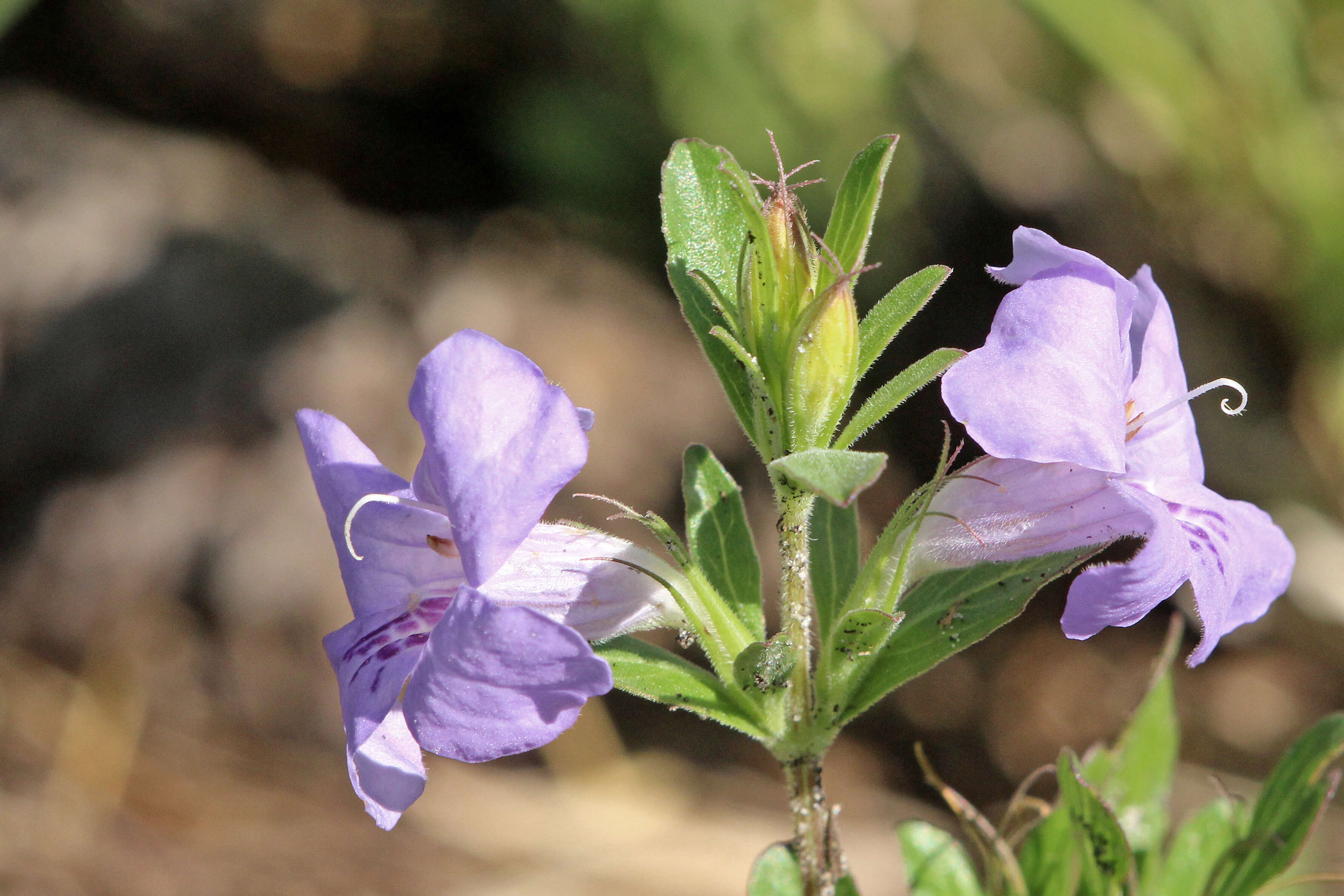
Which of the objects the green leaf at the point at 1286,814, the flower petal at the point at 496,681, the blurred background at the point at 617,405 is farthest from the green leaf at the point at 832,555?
the blurred background at the point at 617,405

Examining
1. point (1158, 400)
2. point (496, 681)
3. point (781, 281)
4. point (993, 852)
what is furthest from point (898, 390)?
point (993, 852)

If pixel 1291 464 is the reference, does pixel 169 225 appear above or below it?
above

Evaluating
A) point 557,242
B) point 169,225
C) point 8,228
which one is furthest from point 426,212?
Answer: point 8,228

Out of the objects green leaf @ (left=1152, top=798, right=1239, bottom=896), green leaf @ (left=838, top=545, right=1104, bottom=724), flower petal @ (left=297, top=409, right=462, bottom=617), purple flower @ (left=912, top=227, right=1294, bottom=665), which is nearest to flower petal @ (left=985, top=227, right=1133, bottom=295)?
purple flower @ (left=912, top=227, right=1294, bottom=665)

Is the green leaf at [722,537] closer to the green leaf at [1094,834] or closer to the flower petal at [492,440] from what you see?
the flower petal at [492,440]

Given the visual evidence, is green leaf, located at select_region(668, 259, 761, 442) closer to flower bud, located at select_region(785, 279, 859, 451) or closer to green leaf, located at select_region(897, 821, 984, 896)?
flower bud, located at select_region(785, 279, 859, 451)

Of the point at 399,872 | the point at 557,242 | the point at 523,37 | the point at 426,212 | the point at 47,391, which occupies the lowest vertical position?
the point at 399,872

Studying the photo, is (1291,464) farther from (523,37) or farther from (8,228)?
(8,228)
